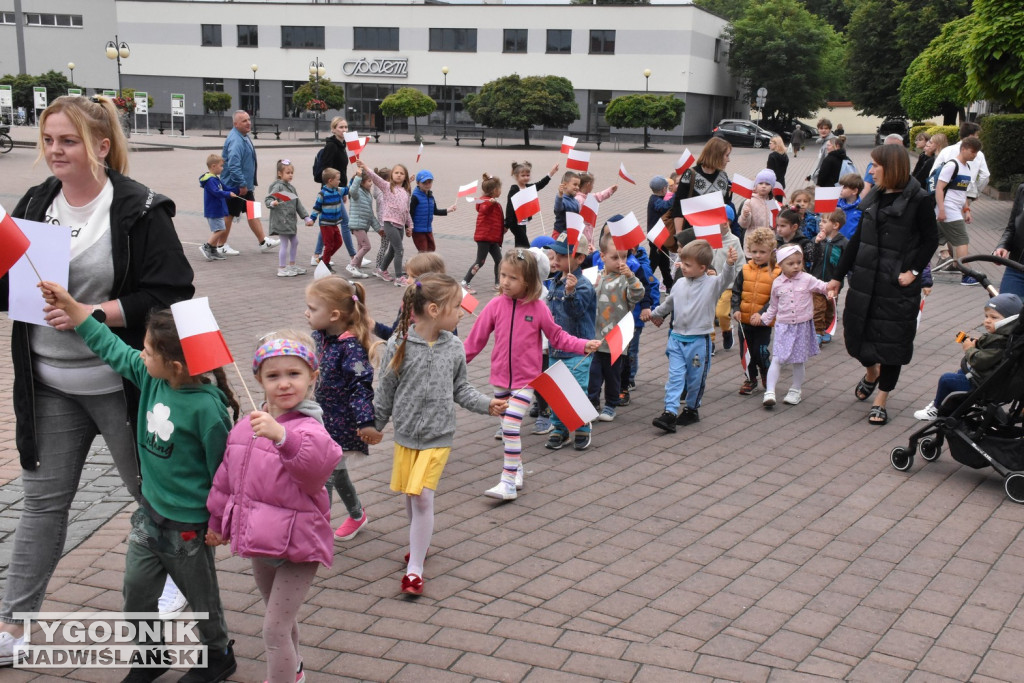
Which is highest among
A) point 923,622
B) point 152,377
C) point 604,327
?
point 152,377

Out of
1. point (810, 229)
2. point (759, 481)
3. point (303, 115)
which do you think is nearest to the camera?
point (759, 481)

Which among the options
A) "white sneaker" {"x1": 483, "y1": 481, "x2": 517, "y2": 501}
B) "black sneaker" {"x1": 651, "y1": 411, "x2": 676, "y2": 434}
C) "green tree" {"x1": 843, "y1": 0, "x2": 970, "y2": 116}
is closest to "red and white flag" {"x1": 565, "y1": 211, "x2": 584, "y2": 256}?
"black sneaker" {"x1": 651, "y1": 411, "x2": 676, "y2": 434}

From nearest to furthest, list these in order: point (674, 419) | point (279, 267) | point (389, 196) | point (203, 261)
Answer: point (674, 419)
point (389, 196)
point (279, 267)
point (203, 261)

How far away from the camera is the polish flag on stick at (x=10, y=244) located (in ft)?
11.0

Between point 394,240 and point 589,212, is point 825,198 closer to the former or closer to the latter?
point 589,212

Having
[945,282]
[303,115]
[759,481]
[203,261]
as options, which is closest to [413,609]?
[759,481]

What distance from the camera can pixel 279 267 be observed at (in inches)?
522

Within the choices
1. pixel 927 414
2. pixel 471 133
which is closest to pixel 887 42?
pixel 471 133

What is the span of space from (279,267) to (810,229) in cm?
690

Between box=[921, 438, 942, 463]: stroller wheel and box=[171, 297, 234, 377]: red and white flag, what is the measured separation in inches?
203

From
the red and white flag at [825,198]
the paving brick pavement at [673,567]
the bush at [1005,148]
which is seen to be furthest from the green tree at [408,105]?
the paving brick pavement at [673,567]

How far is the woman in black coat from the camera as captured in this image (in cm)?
734

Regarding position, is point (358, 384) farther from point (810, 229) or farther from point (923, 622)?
point (810, 229)

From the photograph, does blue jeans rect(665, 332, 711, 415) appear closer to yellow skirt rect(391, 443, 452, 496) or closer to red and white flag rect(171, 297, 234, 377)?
yellow skirt rect(391, 443, 452, 496)
